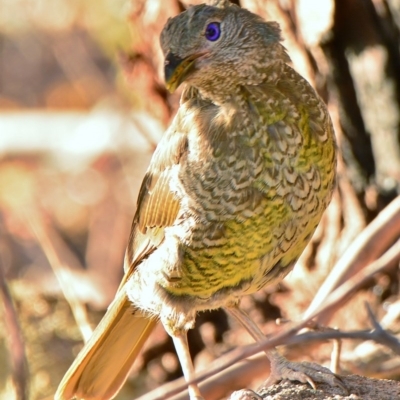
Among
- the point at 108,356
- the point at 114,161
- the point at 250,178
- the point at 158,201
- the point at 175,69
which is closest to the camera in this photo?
the point at 175,69

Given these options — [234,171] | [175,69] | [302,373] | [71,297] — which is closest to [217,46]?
[175,69]

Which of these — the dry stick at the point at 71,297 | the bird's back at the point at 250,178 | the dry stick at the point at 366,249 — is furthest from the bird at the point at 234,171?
the dry stick at the point at 71,297

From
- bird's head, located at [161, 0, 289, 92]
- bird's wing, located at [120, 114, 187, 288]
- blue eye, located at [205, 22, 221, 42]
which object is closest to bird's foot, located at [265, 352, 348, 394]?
bird's wing, located at [120, 114, 187, 288]

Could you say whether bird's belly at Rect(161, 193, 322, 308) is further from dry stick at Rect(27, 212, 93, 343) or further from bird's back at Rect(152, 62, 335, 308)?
dry stick at Rect(27, 212, 93, 343)

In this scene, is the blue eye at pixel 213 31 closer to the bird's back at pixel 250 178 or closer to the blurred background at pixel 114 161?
the bird's back at pixel 250 178

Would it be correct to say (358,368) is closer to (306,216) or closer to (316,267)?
(316,267)

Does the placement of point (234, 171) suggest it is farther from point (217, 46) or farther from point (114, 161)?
point (114, 161)
